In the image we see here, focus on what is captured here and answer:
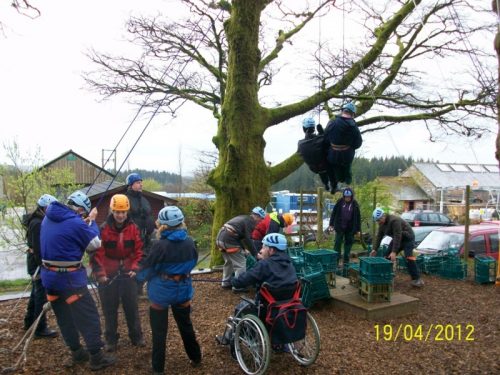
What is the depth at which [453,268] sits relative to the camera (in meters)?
9.79

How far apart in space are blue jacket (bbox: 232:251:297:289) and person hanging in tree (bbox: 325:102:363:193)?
1.41m

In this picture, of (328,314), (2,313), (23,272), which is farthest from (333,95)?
(23,272)

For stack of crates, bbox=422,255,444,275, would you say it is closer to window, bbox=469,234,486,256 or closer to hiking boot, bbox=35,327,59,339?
window, bbox=469,234,486,256

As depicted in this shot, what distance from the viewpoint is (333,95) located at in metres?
10.0

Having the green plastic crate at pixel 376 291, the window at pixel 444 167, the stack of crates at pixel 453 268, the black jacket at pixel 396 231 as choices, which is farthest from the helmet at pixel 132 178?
the window at pixel 444 167

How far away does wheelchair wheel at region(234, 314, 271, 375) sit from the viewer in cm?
416

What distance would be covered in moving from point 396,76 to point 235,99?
516 centimetres

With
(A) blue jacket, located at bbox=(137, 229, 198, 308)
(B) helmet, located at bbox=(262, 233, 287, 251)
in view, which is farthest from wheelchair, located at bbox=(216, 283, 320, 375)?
(A) blue jacket, located at bbox=(137, 229, 198, 308)

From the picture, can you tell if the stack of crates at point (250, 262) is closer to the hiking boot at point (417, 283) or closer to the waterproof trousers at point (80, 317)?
the waterproof trousers at point (80, 317)

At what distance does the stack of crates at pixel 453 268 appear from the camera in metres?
9.72

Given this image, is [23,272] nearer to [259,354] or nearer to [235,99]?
[235,99]

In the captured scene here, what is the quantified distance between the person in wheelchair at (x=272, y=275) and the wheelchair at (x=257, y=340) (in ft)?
0.04

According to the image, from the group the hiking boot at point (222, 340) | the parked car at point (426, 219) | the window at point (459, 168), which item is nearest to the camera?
the hiking boot at point (222, 340)

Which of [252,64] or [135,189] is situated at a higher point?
[252,64]
